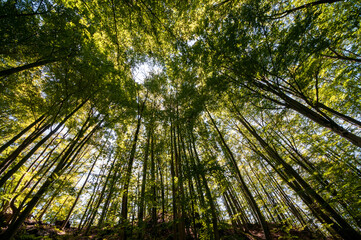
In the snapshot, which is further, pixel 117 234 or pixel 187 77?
pixel 187 77

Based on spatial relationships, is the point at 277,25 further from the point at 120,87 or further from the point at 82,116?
the point at 82,116

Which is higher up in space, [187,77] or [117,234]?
[187,77]

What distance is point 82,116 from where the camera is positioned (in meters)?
6.81

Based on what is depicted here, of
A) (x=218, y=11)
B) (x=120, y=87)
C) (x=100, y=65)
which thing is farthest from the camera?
(x=120, y=87)

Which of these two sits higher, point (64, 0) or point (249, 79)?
point (64, 0)

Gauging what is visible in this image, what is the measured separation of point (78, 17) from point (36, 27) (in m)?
1.13

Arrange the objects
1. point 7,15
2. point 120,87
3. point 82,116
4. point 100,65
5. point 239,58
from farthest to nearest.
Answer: point 82,116 < point 120,87 < point 100,65 < point 239,58 < point 7,15

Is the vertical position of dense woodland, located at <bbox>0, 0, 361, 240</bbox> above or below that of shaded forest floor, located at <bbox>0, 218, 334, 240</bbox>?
above

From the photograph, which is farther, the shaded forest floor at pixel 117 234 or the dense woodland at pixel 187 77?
the shaded forest floor at pixel 117 234

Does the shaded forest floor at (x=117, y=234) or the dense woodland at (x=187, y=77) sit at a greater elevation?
the dense woodland at (x=187, y=77)

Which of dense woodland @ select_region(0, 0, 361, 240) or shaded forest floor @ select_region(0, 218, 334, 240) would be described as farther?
shaded forest floor @ select_region(0, 218, 334, 240)

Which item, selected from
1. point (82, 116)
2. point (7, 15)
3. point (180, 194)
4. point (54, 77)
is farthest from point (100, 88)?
point (180, 194)

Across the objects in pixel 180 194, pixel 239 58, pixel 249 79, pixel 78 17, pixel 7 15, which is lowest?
pixel 180 194

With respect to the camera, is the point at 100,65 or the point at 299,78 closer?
the point at 299,78
